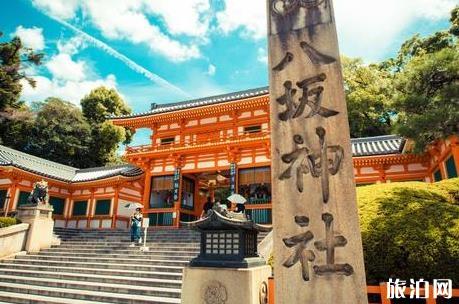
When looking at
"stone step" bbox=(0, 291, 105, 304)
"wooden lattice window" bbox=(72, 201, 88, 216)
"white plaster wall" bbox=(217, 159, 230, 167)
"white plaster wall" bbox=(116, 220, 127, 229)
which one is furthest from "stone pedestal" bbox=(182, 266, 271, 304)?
"wooden lattice window" bbox=(72, 201, 88, 216)

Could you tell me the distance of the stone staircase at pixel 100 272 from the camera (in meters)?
7.69

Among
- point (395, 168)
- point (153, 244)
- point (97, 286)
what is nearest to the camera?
point (97, 286)

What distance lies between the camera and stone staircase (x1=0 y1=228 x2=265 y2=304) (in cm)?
769

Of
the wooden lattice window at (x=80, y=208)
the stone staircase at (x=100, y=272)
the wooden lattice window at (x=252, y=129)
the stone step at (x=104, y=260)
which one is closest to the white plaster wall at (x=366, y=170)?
the wooden lattice window at (x=252, y=129)

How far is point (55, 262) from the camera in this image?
1052 centimetres

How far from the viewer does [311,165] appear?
3.24 meters

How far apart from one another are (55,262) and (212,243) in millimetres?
7630

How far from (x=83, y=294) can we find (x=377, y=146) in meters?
14.8

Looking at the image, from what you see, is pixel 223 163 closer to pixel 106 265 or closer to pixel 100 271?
pixel 106 265

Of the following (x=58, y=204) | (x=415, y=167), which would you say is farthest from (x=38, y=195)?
(x=415, y=167)

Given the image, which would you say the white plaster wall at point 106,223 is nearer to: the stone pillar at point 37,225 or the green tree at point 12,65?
the stone pillar at point 37,225

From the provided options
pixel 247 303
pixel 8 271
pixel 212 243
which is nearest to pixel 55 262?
pixel 8 271

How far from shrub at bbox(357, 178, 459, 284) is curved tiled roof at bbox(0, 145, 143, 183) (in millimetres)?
16119

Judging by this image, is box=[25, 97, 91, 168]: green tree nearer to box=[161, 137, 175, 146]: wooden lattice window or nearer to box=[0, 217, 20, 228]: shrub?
box=[161, 137, 175, 146]: wooden lattice window
